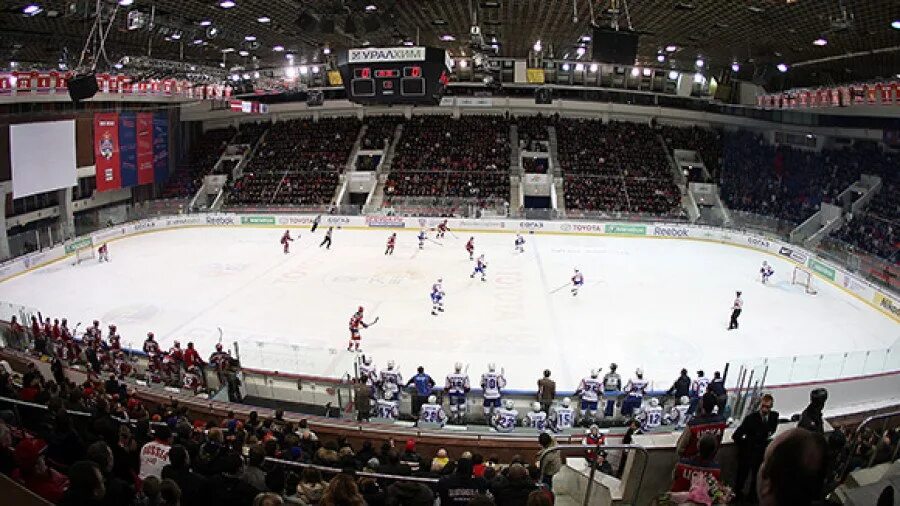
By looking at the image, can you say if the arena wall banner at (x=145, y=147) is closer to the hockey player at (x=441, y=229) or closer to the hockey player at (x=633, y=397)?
the hockey player at (x=441, y=229)

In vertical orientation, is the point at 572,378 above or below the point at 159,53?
below

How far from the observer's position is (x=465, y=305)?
767 inches

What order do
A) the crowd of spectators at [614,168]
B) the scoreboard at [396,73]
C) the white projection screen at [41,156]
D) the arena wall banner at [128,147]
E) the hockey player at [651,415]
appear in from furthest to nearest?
the crowd of spectators at [614,168] → the arena wall banner at [128,147] → the white projection screen at [41,156] → the scoreboard at [396,73] → the hockey player at [651,415]

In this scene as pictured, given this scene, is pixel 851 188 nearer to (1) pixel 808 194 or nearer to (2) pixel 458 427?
(1) pixel 808 194

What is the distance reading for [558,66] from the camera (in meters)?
36.2

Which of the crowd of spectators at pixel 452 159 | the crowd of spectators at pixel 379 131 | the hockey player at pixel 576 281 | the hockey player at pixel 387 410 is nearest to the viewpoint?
the hockey player at pixel 387 410

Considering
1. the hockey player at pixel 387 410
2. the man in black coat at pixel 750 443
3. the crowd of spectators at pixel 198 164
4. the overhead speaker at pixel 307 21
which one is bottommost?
the hockey player at pixel 387 410

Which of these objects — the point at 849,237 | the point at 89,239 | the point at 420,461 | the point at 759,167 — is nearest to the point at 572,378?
the point at 420,461

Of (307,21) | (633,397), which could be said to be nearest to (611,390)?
(633,397)

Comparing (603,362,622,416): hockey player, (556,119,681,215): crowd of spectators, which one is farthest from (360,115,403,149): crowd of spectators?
(603,362,622,416): hockey player

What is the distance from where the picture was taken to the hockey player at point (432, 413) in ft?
36.1

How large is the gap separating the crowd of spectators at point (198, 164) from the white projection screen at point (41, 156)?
10.5 m

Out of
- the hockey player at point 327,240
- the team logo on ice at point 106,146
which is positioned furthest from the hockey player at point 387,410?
the team logo on ice at point 106,146

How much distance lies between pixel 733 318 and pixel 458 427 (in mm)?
10581
